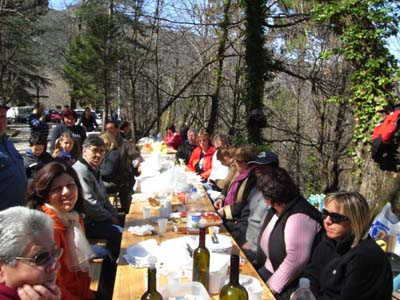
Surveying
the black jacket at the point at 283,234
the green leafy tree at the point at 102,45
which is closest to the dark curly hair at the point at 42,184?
the black jacket at the point at 283,234

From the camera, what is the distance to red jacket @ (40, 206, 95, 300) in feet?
7.84

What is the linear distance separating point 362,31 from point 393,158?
3.50 meters

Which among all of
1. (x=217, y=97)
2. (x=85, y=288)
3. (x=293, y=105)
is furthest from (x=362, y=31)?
(x=85, y=288)

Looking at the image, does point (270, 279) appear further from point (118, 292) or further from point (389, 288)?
point (118, 292)

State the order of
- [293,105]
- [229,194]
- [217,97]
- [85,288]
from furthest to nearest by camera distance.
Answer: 1. [293,105]
2. [217,97]
3. [229,194]
4. [85,288]

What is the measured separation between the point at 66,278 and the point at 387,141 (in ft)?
15.3

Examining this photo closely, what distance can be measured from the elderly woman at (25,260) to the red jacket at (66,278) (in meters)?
0.84

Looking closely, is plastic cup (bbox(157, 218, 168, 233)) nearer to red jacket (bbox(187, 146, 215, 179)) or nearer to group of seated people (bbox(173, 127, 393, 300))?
group of seated people (bbox(173, 127, 393, 300))

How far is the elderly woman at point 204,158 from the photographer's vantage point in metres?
6.92

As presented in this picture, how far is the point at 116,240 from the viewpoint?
3848 millimetres

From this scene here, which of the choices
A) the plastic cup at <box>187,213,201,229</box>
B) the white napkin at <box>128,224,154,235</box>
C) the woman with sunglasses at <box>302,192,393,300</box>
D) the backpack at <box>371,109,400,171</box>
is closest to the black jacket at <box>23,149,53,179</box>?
the white napkin at <box>128,224,154,235</box>

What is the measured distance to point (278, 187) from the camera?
9.57 feet

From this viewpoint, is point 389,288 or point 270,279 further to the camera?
point 270,279

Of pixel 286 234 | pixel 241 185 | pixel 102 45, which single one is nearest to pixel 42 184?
pixel 286 234
